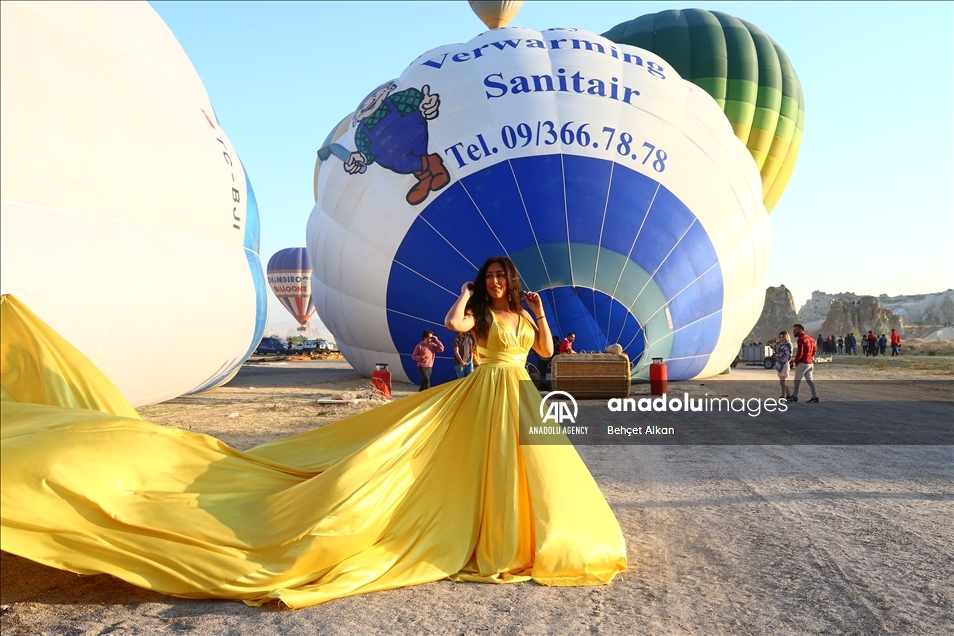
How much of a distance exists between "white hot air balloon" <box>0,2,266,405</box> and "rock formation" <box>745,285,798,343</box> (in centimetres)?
6044

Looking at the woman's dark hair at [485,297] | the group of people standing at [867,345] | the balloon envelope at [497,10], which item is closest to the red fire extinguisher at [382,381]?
the woman's dark hair at [485,297]

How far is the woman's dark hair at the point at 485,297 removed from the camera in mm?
4176

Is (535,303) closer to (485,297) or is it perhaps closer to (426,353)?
(485,297)

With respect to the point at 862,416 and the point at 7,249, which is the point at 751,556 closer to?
the point at 7,249

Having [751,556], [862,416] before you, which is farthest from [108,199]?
[862,416]

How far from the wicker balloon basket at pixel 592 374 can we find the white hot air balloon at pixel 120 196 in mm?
4748

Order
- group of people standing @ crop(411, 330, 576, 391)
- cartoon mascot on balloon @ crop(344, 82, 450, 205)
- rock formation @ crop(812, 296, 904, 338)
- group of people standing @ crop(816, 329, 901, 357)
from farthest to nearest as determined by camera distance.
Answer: rock formation @ crop(812, 296, 904, 338) → group of people standing @ crop(816, 329, 901, 357) → cartoon mascot on balloon @ crop(344, 82, 450, 205) → group of people standing @ crop(411, 330, 576, 391)

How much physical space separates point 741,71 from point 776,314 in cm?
5140

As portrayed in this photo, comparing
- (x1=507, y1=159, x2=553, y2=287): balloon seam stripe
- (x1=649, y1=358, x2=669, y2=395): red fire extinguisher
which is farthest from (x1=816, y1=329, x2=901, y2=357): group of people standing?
(x1=507, y1=159, x2=553, y2=287): balloon seam stripe

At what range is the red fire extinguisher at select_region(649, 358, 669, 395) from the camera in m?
11.5

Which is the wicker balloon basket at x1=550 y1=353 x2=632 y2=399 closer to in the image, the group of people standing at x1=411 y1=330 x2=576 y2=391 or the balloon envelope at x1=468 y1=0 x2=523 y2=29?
the group of people standing at x1=411 y1=330 x2=576 y2=391

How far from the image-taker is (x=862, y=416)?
9.62 metres

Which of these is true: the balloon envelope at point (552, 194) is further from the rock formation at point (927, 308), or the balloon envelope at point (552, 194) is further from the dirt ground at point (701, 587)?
A: the rock formation at point (927, 308)

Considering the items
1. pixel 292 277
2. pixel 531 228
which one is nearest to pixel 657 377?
pixel 531 228
